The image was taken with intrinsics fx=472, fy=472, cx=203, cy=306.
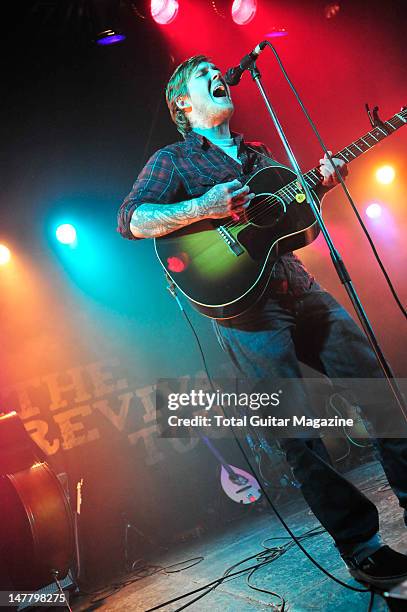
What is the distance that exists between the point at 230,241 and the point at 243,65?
2.58ft

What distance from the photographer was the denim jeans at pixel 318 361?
183 centimetres

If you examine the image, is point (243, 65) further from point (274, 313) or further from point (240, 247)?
point (274, 313)

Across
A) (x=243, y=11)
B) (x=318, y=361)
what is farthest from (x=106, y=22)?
(x=318, y=361)

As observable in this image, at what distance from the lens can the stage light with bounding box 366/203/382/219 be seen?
232 inches

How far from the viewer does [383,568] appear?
1674 millimetres

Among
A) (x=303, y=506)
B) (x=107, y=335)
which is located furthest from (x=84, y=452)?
(x=303, y=506)

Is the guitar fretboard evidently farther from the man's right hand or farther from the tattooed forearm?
the tattooed forearm

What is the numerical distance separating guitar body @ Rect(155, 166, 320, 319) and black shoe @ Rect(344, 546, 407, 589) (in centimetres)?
112

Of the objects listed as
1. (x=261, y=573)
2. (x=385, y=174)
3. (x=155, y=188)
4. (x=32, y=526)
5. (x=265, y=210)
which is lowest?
(x=261, y=573)

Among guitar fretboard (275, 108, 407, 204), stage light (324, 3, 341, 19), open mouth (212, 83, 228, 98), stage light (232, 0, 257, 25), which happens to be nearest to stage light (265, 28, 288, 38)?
stage light (232, 0, 257, 25)

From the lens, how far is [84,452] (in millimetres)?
5141

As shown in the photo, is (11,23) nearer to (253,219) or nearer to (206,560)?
(253,219)

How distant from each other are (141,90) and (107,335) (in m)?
2.74

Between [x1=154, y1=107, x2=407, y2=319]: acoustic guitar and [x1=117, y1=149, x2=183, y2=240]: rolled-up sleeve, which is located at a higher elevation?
[x1=117, y1=149, x2=183, y2=240]: rolled-up sleeve
